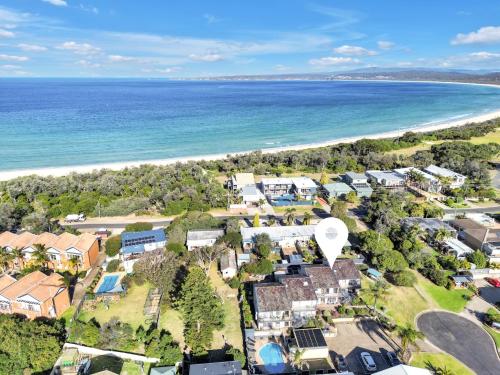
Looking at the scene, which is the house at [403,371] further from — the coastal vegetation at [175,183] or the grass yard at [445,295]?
the coastal vegetation at [175,183]

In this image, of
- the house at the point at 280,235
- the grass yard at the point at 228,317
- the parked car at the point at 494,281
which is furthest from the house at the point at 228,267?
the parked car at the point at 494,281

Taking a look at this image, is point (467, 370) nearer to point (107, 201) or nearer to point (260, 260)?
point (260, 260)

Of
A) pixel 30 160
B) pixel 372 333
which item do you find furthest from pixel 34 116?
pixel 372 333

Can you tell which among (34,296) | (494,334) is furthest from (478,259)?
(34,296)

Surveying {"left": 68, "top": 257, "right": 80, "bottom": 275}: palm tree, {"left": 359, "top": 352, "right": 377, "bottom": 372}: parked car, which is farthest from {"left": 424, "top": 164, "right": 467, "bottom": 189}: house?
{"left": 68, "top": 257, "right": 80, "bottom": 275}: palm tree

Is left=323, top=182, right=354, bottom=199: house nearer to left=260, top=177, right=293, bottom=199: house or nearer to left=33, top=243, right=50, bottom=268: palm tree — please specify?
left=260, top=177, right=293, bottom=199: house

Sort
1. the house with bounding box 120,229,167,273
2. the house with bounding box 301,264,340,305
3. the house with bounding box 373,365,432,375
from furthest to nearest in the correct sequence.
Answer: the house with bounding box 120,229,167,273, the house with bounding box 301,264,340,305, the house with bounding box 373,365,432,375
